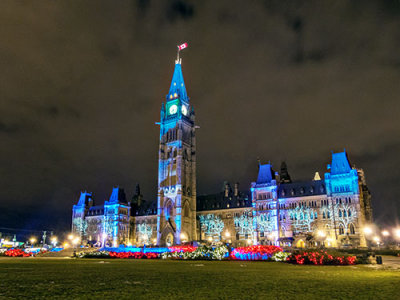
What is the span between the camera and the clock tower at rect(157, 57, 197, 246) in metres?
96.0

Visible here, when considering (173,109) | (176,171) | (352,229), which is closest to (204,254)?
(352,229)

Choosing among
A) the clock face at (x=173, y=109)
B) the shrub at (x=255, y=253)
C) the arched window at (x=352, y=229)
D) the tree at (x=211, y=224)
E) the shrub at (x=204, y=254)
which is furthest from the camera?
the clock face at (x=173, y=109)

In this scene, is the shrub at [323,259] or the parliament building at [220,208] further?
the parliament building at [220,208]

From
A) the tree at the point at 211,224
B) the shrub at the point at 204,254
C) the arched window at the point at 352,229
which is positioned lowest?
the shrub at the point at 204,254

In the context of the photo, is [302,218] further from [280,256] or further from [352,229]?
[280,256]

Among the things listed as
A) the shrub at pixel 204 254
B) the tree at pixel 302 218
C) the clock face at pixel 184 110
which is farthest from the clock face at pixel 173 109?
the shrub at pixel 204 254

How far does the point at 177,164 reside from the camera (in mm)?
100500

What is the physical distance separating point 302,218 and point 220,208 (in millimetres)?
26798

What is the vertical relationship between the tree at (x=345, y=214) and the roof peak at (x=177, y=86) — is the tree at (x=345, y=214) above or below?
below

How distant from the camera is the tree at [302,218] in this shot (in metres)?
81.4

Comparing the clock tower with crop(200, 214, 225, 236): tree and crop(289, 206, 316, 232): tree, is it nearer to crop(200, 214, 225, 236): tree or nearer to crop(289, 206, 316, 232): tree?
crop(200, 214, 225, 236): tree

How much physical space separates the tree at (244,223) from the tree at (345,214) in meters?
24.5

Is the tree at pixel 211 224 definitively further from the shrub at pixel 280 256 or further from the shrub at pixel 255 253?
the shrub at pixel 280 256

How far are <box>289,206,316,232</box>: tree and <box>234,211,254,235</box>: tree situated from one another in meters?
13.9
